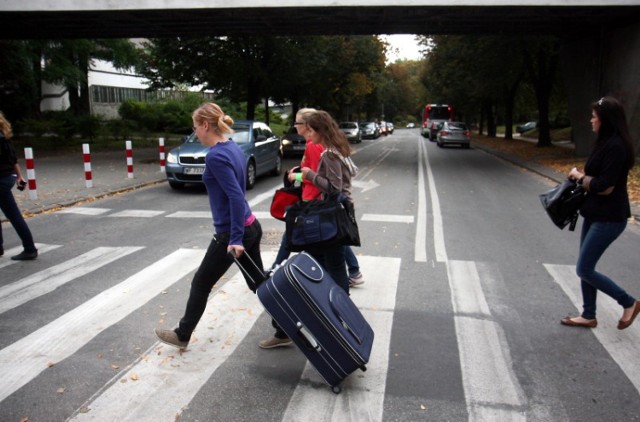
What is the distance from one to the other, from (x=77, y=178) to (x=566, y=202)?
45.2ft

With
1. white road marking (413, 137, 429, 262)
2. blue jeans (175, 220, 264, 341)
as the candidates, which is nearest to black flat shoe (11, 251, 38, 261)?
blue jeans (175, 220, 264, 341)

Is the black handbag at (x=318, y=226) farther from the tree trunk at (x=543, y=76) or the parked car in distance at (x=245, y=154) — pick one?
the tree trunk at (x=543, y=76)

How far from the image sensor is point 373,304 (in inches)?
209

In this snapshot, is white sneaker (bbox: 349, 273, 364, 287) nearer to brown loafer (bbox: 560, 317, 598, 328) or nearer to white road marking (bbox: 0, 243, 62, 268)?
brown loafer (bbox: 560, 317, 598, 328)

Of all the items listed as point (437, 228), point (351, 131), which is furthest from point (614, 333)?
point (351, 131)

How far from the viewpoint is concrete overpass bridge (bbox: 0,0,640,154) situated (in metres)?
15.6

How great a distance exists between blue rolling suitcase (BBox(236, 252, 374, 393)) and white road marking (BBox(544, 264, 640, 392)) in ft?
6.51

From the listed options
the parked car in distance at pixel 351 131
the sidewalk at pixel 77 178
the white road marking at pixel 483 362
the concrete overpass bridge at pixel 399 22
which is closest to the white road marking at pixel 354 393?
the white road marking at pixel 483 362

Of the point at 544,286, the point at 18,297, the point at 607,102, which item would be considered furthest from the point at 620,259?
the point at 18,297

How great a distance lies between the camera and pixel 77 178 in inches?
599

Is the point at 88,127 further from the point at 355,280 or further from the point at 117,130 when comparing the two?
the point at 355,280

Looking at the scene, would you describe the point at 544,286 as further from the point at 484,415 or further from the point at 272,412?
the point at 272,412

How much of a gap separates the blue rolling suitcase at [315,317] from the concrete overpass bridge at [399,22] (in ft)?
42.9

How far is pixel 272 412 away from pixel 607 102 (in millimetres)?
3315
